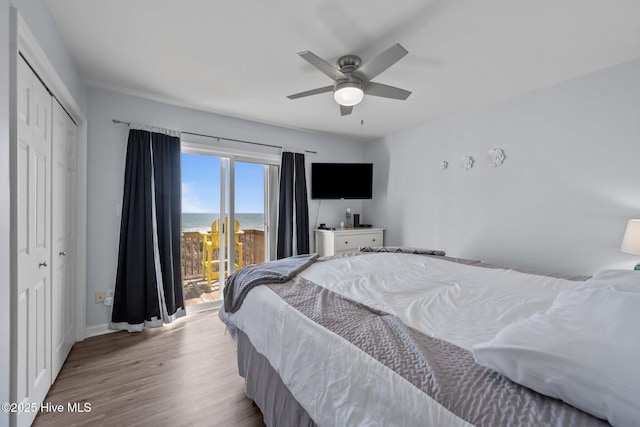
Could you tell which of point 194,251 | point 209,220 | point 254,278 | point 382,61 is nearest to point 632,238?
point 382,61

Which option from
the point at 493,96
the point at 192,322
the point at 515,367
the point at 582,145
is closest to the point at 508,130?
the point at 493,96

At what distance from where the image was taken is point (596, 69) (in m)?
2.33

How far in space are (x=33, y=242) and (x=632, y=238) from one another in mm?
3921

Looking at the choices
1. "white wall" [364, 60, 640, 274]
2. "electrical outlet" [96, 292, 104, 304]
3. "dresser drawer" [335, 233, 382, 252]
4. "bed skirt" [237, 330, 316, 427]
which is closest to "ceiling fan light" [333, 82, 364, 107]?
"bed skirt" [237, 330, 316, 427]

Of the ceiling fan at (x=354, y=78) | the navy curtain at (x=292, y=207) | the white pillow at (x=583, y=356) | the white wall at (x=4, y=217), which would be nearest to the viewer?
the white pillow at (x=583, y=356)

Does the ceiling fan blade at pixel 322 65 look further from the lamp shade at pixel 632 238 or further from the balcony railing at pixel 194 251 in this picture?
the balcony railing at pixel 194 251

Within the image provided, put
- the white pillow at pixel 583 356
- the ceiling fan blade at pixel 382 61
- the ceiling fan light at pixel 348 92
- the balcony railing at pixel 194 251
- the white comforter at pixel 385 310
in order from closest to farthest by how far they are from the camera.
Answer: the white pillow at pixel 583 356 < the white comforter at pixel 385 310 < the ceiling fan blade at pixel 382 61 < the ceiling fan light at pixel 348 92 < the balcony railing at pixel 194 251

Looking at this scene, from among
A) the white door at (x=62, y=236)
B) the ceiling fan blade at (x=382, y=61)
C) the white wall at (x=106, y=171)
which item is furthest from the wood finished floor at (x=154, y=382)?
the ceiling fan blade at (x=382, y=61)

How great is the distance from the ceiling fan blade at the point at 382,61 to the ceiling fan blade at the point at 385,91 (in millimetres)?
87

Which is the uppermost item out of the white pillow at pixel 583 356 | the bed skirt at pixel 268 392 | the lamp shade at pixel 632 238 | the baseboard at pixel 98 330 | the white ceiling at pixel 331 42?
the white ceiling at pixel 331 42

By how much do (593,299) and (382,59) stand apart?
1605mm

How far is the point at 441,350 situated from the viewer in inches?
36.4

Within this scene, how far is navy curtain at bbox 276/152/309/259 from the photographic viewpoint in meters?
3.89

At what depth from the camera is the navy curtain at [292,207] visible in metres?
3.89
